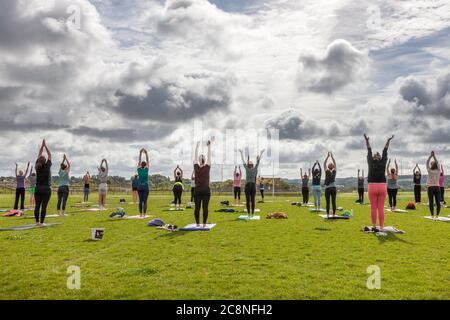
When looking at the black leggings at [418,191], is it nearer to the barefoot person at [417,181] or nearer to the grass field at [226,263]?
the barefoot person at [417,181]

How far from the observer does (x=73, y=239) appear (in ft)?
41.2

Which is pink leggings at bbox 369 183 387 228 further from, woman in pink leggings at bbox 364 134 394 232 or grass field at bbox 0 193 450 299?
grass field at bbox 0 193 450 299

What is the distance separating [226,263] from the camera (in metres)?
8.90

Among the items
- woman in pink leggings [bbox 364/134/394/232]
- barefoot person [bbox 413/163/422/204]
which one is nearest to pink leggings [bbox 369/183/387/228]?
woman in pink leggings [bbox 364/134/394/232]

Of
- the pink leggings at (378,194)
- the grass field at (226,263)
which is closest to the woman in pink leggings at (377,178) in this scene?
the pink leggings at (378,194)

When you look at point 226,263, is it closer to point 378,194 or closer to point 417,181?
point 378,194

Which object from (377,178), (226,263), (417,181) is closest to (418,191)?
(417,181)

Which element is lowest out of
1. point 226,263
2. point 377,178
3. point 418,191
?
point 226,263

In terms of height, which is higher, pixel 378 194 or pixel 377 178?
pixel 377 178

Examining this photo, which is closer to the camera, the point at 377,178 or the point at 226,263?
the point at 226,263

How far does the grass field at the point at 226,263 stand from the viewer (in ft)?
22.1
